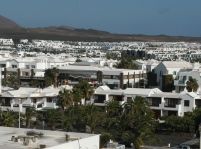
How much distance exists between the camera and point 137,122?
131 feet

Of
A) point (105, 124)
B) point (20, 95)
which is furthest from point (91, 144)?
point (20, 95)

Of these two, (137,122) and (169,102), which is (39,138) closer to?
(137,122)

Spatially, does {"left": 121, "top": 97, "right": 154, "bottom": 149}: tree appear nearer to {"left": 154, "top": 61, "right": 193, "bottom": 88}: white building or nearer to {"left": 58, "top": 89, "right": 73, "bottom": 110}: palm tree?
{"left": 58, "top": 89, "right": 73, "bottom": 110}: palm tree

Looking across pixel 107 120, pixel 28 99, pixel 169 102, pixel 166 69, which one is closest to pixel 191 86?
pixel 169 102

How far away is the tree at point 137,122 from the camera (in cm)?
3772

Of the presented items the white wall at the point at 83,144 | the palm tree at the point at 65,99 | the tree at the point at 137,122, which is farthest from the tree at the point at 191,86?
the white wall at the point at 83,144

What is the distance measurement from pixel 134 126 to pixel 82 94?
12654 millimetres

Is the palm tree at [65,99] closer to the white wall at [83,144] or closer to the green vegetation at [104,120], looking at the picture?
the green vegetation at [104,120]

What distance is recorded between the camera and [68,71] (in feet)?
249

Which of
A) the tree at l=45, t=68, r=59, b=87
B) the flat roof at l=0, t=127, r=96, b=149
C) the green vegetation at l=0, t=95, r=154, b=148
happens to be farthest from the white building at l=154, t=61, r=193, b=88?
the flat roof at l=0, t=127, r=96, b=149

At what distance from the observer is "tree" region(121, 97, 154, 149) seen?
1485 inches

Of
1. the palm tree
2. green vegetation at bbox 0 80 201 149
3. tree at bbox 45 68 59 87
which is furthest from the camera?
tree at bbox 45 68 59 87

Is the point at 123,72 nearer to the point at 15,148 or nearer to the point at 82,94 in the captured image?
the point at 82,94

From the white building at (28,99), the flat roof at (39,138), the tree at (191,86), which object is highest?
the flat roof at (39,138)
